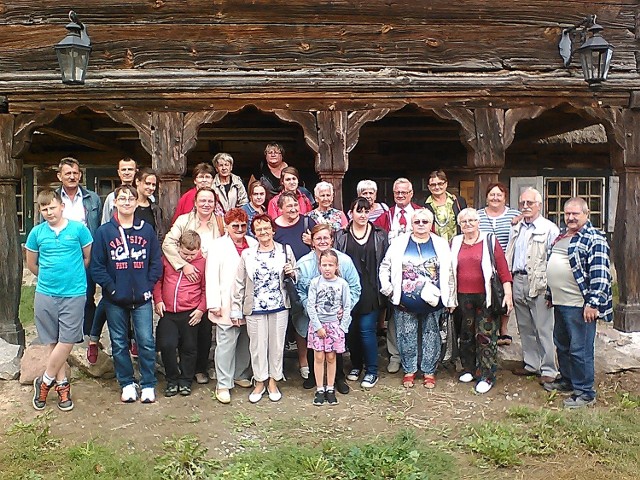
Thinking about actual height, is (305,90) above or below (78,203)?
above

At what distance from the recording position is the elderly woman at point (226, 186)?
18.9 feet

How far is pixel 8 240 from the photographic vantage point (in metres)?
6.37

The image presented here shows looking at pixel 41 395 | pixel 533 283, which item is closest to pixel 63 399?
pixel 41 395

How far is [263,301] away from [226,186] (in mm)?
1424

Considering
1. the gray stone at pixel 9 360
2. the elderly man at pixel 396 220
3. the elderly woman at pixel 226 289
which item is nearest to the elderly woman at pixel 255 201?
the elderly woman at pixel 226 289

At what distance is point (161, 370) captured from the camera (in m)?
5.77

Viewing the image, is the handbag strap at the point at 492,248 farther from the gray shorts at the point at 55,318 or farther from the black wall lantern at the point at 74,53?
the black wall lantern at the point at 74,53

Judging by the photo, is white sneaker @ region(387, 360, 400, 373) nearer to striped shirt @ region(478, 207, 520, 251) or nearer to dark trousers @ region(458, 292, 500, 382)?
dark trousers @ region(458, 292, 500, 382)

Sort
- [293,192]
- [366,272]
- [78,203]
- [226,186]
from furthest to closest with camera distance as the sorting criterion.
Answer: [226,186] → [293,192] → [78,203] → [366,272]

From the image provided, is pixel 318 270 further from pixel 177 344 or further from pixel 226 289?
pixel 177 344

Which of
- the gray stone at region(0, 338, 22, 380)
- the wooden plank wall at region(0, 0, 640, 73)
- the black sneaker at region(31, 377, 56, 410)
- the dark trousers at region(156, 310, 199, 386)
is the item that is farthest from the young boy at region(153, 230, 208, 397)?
the wooden plank wall at region(0, 0, 640, 73)

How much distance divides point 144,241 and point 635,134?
5644 millimetres

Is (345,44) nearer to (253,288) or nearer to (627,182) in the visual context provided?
(253,288)

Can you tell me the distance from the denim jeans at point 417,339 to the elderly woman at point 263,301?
3.65 feet
